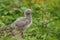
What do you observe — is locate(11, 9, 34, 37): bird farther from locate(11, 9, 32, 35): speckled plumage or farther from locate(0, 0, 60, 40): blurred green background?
locate(0, 0, 60, 40): blurred green background

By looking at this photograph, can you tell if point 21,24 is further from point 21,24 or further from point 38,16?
point 38,16

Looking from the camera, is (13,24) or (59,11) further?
(59,11)

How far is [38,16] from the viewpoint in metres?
10.5

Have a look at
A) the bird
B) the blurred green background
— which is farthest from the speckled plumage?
the blurred green background

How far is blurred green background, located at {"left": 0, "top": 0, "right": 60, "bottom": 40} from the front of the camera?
9133 millimetres

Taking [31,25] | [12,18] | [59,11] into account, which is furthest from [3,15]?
[59,11]

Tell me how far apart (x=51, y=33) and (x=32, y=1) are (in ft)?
7.70

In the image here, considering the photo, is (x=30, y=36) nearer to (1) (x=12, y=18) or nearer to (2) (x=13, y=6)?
(1) (x=12, y=18)

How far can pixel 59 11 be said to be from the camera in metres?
10.5

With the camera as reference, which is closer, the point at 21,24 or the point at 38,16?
the point at 21,24

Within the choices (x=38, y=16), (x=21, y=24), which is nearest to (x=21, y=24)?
(x=21, y=24)

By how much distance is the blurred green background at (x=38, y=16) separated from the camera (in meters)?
9.13

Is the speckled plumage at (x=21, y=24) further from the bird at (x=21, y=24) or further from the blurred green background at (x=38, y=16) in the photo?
the blurred green background at (x=38, y=16)

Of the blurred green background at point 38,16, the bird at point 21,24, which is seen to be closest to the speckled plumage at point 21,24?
the bird at point 21,24
